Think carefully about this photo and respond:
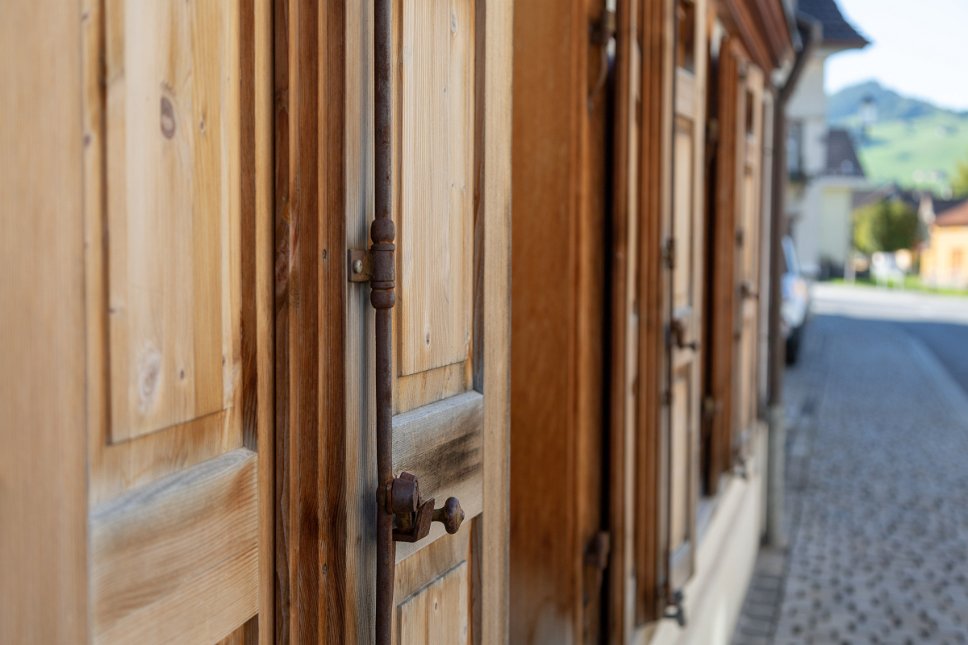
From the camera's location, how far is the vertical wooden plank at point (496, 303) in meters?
1.75

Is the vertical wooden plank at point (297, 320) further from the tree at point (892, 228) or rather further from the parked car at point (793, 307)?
the tree at point (892, 228)

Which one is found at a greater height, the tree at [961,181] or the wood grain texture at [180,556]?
the tree at [961,181]

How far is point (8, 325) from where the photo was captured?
0.75m

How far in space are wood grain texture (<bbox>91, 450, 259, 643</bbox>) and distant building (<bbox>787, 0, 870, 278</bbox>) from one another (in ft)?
23.0

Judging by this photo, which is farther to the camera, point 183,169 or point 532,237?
point 532,237

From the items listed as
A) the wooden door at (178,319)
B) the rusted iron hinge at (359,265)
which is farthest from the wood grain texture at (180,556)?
the rusted iron hinge at (359,265)

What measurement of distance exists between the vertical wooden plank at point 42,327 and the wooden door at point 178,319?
2cm

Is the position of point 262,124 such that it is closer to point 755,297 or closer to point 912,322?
point 755,297

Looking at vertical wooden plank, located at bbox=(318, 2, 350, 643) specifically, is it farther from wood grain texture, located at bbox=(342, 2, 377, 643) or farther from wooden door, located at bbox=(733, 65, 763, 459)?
wooden door, located at bbox=(733, 65, 763, 459)

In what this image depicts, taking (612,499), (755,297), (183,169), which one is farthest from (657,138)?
(755,297)

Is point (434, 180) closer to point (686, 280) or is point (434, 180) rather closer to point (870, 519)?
point (686, 280)

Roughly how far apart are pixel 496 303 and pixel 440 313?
0.23m

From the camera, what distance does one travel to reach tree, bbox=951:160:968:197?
84.6 meters

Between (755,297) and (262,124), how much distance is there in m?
5.68
